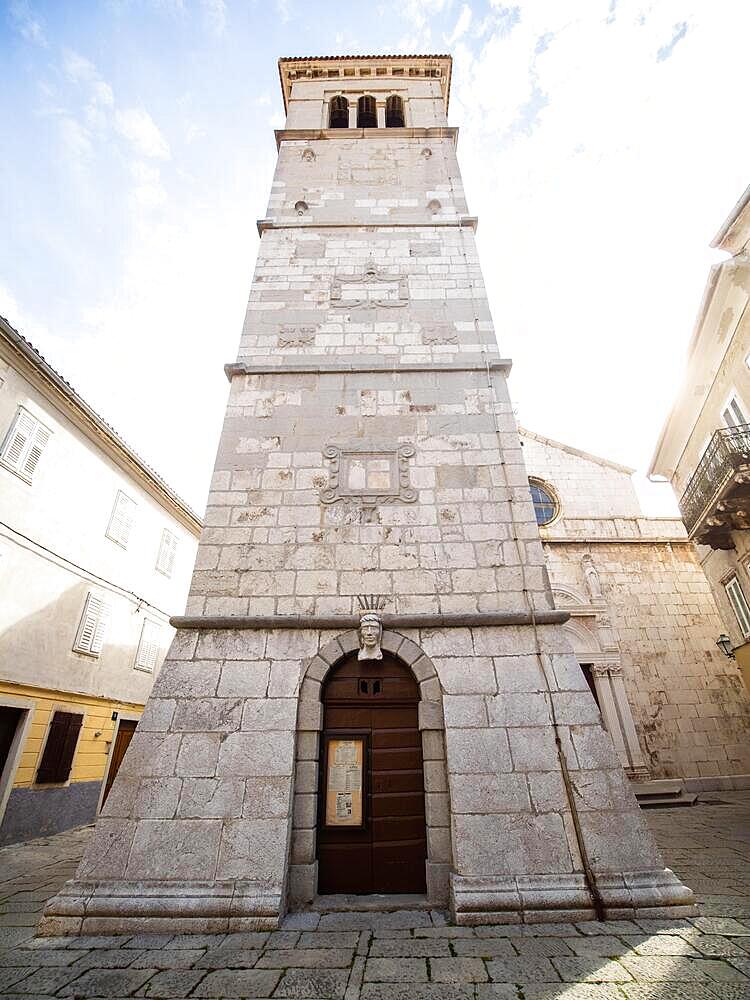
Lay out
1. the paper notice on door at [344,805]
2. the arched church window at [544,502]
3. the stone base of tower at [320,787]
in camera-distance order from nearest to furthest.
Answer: the stone base of tower at [320,787] → the paper notice on door at [344,805] → the arched church window at [544,502]

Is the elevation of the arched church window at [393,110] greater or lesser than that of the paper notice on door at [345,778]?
greater

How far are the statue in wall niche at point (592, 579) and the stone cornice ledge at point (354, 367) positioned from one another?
→ 798 centimetres

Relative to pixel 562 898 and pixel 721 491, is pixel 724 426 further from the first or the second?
pixel 562 898

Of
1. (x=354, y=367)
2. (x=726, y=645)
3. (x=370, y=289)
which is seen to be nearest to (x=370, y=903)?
(x=354, y=367)

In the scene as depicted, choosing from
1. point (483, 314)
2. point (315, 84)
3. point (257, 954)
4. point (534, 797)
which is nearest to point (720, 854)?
point (534, 797)

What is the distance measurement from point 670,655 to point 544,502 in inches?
201

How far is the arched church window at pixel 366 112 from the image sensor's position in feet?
38.3

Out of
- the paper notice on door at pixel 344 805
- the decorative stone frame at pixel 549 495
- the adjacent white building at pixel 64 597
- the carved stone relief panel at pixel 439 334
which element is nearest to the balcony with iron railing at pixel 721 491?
the decorative stone frame at pixel 549 495

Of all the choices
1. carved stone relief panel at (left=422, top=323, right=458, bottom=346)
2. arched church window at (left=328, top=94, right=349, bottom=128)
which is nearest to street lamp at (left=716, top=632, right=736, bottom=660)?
carved stone relief panel at (left=422, top=323, right=458, bottom=346)

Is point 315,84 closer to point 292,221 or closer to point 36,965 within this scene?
point 292,221

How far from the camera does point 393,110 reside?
1193cm

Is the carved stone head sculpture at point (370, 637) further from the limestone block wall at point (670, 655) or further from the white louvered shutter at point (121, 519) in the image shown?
the limestone block wall at point (670, 655)

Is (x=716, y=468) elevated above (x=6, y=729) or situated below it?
above

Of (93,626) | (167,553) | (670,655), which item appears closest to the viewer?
(93,626)
